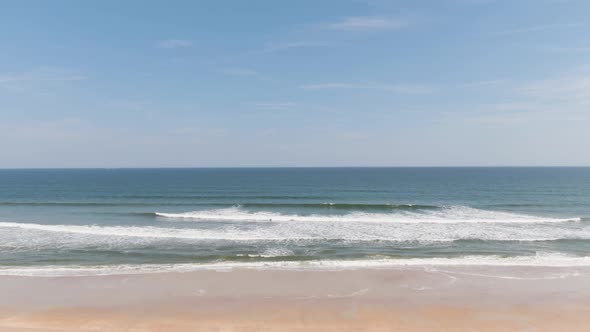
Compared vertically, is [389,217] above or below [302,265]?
above

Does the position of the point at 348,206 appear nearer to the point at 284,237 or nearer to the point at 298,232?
the point at 298,232

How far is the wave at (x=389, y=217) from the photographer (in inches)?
1062

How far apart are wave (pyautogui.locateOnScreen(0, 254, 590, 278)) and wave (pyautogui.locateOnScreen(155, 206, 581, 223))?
10.2 m

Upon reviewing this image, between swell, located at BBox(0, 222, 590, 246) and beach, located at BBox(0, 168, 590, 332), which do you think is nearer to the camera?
beach, located at BBox(0, 168, 590, 332)

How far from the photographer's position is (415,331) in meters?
9.74

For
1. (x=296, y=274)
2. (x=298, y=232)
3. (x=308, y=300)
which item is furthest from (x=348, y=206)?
(x=308, y=300)

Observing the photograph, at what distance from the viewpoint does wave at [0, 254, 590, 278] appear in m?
15.0

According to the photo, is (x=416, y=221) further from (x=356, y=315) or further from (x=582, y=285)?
(x=356, y=315)

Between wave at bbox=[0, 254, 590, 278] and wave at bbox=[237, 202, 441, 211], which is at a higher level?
wave at bbox=[237, 202, 441, 211]

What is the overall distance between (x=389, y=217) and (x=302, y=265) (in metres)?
14.9

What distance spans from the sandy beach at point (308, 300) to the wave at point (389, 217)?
1230cm

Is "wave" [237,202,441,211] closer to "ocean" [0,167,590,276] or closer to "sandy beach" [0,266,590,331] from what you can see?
"ocean" [0,167,590,276]

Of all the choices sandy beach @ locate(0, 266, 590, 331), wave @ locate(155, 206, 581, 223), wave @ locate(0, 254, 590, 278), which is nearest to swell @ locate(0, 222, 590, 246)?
wave @ locate(155, 206, 581, 223)

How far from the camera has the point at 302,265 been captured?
1563 cm
